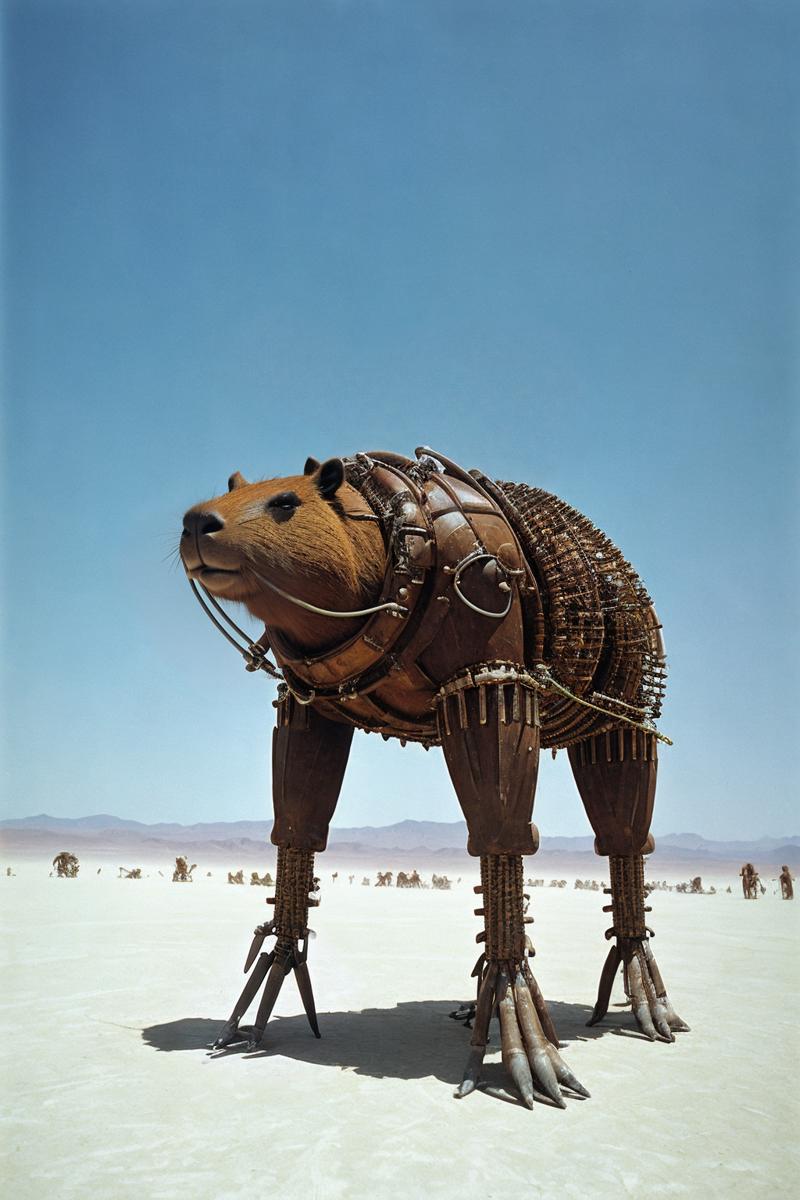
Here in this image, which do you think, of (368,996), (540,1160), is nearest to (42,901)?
(368,996)

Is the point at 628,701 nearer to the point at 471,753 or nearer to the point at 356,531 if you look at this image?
the point at 471,753

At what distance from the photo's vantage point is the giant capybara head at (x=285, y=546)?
5.33 m

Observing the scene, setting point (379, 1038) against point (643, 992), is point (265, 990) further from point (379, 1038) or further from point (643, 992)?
point (643, 992)

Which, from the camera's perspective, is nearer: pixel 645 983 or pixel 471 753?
pixel 471 753

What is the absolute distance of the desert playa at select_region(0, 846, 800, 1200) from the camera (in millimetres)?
3729

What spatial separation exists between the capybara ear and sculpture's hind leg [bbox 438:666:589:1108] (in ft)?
4.99

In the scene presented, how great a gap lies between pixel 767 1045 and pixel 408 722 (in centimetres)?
354

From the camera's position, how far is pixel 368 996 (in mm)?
7883

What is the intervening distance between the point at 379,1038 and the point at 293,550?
3.65 m

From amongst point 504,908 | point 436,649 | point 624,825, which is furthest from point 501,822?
point 624,825

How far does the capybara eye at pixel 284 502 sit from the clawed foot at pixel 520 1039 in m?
3.15

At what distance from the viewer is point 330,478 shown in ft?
19.0

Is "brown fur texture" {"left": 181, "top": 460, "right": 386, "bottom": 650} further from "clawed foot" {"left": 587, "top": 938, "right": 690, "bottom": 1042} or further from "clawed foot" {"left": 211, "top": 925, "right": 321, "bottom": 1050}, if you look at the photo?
"clawed foot" {"left": 587, "top": 938, "right": 690, "bottom": 1042}

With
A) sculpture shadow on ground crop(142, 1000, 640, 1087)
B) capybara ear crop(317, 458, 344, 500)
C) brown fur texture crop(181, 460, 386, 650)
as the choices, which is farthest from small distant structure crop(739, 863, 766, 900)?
capybara ear crop(317, 458, 344, 500)
